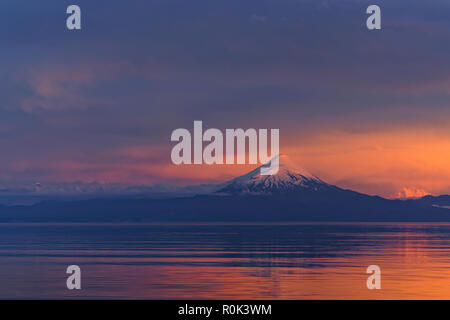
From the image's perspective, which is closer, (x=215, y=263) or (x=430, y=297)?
(x=430, y=297)

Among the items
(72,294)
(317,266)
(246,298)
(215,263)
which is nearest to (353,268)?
(317,266)

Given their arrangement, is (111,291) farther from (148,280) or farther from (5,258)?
(5,258)

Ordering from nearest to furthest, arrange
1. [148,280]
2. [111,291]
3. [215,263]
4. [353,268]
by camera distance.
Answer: [111,291], [148,280], [353,268], [215,263]

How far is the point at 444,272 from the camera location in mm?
52969

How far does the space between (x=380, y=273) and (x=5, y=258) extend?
33.4 metres

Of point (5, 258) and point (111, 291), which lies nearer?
point (111, 291)

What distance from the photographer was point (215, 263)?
206 ft

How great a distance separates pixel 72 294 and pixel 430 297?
1781 cm
